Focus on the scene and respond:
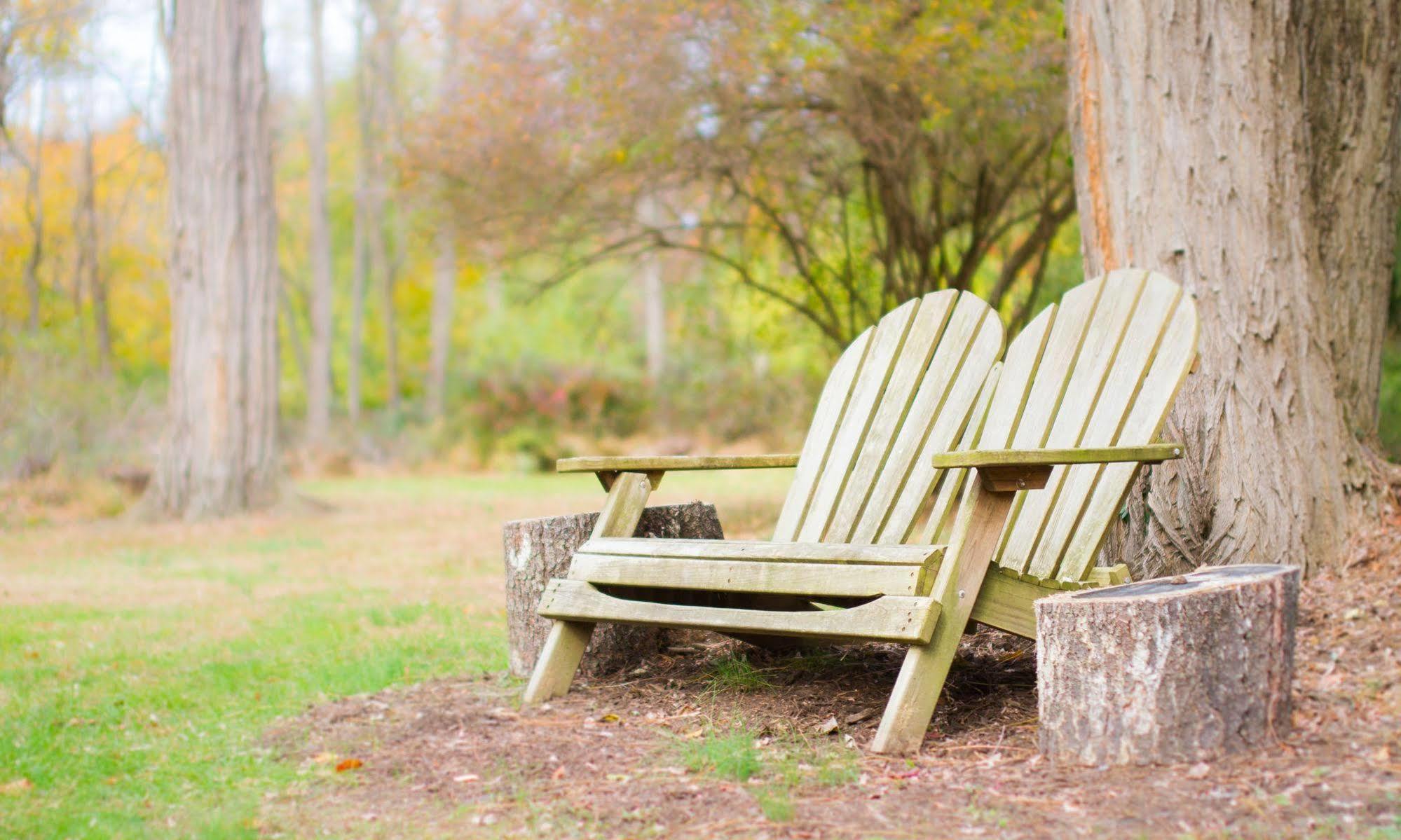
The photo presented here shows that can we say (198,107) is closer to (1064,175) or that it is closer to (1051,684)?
(1064,175)

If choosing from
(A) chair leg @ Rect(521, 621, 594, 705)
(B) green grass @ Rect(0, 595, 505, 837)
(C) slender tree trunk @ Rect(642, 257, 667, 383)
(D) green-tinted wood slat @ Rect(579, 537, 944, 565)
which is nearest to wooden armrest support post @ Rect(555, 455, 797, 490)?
(D) green-tinted wood slat @ Rect(579, 537, 944, 565)

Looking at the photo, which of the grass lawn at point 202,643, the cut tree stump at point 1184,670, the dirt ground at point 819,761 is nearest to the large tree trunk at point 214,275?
the grass lawn at point 202,643

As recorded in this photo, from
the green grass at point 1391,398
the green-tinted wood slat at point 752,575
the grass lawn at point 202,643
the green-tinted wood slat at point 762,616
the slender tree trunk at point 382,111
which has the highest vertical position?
the slender tree trunk at point 382,111

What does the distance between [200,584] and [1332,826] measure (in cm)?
563

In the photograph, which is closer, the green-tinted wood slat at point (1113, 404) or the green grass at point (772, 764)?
the green grass at point (772, 764)

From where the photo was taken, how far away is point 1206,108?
371 cm

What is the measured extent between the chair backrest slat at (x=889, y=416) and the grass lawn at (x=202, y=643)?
4.21 ft

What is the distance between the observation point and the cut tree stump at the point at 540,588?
3.76 metres

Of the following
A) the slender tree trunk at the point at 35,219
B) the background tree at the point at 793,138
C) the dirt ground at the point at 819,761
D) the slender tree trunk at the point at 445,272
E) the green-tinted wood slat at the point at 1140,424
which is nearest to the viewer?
the dirt ground at the point at 819,761

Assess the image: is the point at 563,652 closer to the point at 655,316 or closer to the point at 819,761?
the point at 819,761

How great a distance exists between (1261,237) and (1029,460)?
5.02ft

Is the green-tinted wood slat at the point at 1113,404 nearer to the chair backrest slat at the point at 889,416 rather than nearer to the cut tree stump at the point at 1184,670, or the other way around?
the chair backrest slat at the point at 889,416

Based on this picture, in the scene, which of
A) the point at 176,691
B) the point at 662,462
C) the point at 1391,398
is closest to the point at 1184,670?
the point at 662,462

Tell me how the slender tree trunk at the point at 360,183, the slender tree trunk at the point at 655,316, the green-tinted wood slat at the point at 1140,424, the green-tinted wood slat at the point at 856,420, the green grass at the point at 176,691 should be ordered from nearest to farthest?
the green grass at the point at 176,691, the green-tinted wood slat at the point at 1140,424, the green-tinted wood slat at the point at 856,420, the slender tree trunk at the point at 360,183, the slender tree trunk at the point at 655,316
